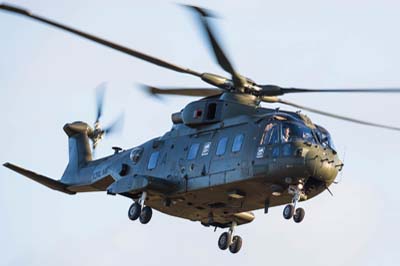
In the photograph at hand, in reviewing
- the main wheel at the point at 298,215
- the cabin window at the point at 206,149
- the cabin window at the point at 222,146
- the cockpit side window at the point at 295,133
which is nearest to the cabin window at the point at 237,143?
the cabin window at the point at 222,146

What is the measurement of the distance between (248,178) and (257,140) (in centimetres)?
148

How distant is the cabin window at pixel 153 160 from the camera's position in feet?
150

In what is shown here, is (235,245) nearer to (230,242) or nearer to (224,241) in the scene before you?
(230,242)

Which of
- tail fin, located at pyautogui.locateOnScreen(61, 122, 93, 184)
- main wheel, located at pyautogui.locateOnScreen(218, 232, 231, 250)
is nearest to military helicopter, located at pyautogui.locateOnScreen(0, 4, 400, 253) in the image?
main wheel, located at pyautogui.locateOnScreen(218, 232, 231, 250)

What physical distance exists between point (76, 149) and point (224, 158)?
12497 millimetres

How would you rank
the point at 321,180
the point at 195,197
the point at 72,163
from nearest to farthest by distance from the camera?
the point at 321,180, the point at 195,197, the point at 72,163

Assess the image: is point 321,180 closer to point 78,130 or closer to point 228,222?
point 228,222

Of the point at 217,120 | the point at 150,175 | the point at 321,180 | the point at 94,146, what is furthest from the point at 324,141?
the point at 94,146

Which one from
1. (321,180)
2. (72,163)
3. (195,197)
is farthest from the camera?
(72,163)

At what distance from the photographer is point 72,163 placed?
172ft

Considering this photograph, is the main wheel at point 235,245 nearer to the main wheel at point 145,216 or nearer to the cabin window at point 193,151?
the main wheel at point 145,216

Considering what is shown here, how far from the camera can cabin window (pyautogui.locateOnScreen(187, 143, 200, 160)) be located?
144ft

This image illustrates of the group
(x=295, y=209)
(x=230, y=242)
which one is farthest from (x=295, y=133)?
(x=230, y=242)

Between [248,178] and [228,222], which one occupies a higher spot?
[248,178]
